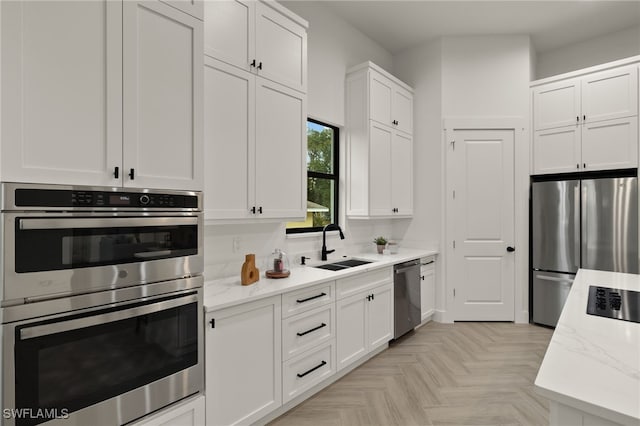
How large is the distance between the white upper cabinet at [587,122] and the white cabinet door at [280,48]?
3185 mm

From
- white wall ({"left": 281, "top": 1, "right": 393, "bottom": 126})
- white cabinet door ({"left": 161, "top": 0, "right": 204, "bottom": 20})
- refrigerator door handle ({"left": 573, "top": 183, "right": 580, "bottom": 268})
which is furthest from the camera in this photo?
refrigerator door handle ({"left": 573, "top": 183, "right": 580, "bottom": 268})

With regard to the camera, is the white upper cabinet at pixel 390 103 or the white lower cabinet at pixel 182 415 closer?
the white lower cabinet at pixel 182 415

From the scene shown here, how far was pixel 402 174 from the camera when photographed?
427cm

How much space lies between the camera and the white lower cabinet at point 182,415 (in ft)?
5.20

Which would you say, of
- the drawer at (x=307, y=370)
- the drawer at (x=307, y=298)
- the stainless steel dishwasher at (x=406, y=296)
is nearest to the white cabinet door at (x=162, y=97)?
the drawer at (x=307, y=298)

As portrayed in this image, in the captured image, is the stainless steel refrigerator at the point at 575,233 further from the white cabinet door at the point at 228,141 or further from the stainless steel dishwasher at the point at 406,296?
the white cabinet door at the point at 228,141

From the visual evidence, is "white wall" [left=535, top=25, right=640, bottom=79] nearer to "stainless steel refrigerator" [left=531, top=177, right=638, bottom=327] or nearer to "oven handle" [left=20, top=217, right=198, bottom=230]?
"stainless steel refrigerator" [left=531, top=177, right=638, bottom=327]

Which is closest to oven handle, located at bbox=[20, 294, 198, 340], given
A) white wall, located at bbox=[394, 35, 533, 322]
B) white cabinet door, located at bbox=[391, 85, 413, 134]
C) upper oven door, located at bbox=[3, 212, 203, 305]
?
upper oven door, located at bbox=[3, 212, 203, 305]

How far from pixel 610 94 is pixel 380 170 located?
8.73ft

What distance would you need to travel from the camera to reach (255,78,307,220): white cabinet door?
2.41m

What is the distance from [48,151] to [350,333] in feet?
7.89

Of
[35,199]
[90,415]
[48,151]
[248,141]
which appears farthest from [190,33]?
[90,415]

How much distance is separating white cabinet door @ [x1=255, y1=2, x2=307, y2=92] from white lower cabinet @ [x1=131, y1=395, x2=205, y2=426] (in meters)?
2.10

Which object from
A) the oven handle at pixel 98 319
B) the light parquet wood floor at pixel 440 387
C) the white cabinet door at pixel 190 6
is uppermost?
the white cabinet door at pixel 190 6
